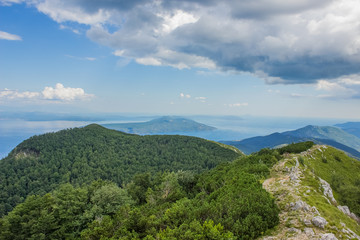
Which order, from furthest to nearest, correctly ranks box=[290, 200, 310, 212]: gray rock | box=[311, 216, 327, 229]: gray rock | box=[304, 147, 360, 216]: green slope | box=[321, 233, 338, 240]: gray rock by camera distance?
box=[304, 147, 360, 216]: green slope
box=[290, 200, 310, 212]: gray rock
box=[311, 216, 327, 229]: gray rock
box=[321, 233, 338, 240]: gray rock

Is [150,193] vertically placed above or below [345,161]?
below

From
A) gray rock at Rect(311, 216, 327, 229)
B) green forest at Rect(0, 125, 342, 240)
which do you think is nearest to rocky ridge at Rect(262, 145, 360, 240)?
gray rock at Rect(311, 216, 327, 229)

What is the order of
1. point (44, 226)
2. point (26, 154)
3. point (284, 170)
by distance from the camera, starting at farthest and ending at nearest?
point (26, 154)
point (44, 226)
point (284, 170)

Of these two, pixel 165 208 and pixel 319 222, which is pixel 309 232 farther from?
pixel 165 208

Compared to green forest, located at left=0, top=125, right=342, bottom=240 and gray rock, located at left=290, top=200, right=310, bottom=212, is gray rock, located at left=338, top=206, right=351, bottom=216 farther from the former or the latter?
green forest, located at left=0, top=125, right=342, bottom=240

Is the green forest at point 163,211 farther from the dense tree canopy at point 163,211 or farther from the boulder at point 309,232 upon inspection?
the boulder at point 309,232

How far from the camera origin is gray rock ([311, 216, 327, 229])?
18.5 m

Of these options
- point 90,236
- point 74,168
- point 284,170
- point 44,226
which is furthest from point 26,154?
point 284,170

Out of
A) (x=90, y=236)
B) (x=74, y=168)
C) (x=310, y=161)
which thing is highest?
(x=310, y=161)

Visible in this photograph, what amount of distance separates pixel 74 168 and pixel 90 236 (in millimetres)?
174508

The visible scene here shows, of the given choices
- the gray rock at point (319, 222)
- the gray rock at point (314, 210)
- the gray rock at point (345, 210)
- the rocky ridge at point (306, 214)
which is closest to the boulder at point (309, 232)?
the rocky ridge at point (306, 214)

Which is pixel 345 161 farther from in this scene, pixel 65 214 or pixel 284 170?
pixel 65 214

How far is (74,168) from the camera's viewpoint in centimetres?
17850

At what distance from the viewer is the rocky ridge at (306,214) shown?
707 inches
